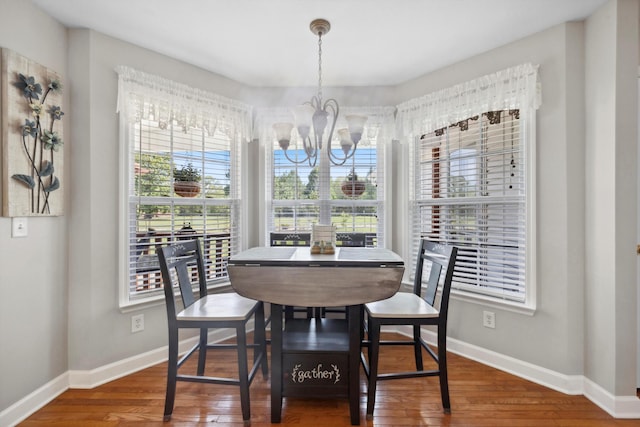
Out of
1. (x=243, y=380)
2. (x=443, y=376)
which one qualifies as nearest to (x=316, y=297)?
(x=243, y=380)

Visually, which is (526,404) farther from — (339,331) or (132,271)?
(132,271)

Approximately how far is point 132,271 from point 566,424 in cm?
281

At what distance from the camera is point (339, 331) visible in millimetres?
2049

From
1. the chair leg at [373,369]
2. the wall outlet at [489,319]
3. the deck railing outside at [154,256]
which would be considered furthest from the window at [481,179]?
the deck railing outside at [154,256]

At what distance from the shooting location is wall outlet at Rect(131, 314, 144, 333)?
2.34 meters

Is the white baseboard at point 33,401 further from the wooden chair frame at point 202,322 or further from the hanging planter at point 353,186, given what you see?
the hanging planter at point 353,186

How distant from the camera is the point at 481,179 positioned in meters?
2.52

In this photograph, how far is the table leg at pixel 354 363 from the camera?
1721 millimetres

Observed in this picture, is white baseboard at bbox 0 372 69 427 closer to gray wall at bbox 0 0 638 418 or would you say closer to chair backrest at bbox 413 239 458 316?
gray wall at bbox 0 0 638 418

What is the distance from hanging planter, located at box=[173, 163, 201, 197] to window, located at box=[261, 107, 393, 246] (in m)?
0.66

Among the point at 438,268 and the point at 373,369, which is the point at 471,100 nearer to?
the point at 438,268

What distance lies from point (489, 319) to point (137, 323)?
2543 mm

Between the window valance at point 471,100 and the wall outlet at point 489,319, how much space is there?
1.45 meters

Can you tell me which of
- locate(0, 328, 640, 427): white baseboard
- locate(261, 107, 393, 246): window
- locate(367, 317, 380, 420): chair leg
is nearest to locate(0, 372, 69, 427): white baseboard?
locate(0, 328, 640, 427): white baseboard
